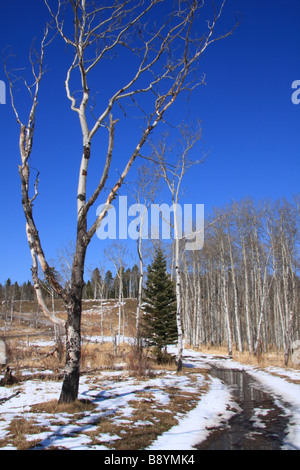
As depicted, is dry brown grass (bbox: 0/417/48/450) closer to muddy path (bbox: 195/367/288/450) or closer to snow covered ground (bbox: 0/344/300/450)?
snow covered ground (bbox: 0/344/300/450)

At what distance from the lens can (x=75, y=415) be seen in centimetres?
559

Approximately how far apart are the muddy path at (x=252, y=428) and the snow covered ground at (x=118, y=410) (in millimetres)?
163

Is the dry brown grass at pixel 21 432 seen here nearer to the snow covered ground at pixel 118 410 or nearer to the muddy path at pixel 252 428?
the snow covered ground at pixel 118 410

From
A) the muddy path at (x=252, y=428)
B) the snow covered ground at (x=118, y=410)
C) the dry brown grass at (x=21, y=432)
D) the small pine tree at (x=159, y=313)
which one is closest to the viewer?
the dry brown grass at (x=21, y=432)

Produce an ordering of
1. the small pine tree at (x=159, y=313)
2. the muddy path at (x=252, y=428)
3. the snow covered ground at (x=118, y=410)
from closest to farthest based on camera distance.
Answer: the snow covered ground at (x=118, y=410)
the muddy path at (x=252, y=428)
the small pine tree at (x=159, y=313)

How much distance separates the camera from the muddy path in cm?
480

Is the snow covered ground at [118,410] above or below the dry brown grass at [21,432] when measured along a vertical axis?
below

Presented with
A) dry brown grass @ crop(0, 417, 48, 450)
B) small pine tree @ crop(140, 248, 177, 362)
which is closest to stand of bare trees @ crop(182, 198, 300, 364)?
small pine tree @ crop(140, 248, 177, 362)

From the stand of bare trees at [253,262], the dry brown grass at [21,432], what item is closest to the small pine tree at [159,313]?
the stand of bare trees at [253,262]

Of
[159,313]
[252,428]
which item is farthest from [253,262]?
[252,428]

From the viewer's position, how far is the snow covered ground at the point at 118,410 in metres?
4.51

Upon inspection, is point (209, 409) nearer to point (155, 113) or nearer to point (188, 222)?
point (155, 113)

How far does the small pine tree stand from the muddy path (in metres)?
7.07

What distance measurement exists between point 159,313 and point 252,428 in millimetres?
10816
